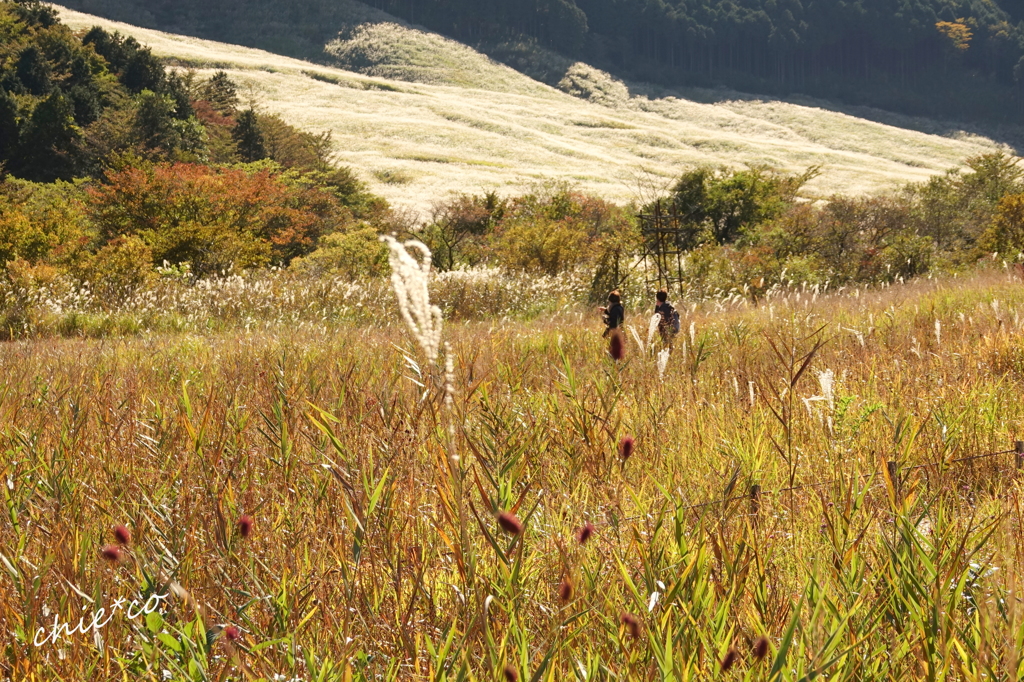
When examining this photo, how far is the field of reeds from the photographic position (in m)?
1.07

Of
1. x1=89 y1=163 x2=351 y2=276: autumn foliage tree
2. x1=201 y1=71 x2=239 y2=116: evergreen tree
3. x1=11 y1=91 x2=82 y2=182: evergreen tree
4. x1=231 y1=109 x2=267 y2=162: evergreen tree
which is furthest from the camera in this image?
x1=201 y1=71 x2=239 y2=116: evergreen tree

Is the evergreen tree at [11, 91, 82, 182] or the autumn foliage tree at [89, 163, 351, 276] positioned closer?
the autumn foliage tree at [89, 163, 351, 276]

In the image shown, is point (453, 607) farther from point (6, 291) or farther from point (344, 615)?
point (6, 291)

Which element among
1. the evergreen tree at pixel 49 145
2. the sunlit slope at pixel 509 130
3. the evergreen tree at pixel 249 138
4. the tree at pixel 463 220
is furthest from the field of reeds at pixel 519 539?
the evergreen tree at pixel 49 145

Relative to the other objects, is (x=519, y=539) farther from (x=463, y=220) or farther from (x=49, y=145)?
(x=49, y=145)

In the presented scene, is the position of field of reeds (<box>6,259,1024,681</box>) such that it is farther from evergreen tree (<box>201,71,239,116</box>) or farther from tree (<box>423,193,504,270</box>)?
evergreen tree (<box>201,71,239,116</box>)

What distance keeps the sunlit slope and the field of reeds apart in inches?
1355

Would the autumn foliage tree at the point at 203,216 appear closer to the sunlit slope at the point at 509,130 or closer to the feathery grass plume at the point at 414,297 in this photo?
the sunlit slope at the point at 509,130

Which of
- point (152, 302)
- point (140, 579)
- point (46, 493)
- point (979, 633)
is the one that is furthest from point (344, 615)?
point (152, 302)

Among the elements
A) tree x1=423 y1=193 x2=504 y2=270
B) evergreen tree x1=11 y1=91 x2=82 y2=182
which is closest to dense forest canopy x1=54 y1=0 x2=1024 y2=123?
evergreen tree x1=11 y1=91 x2=82 y2=182

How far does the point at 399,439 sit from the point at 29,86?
44.5 meters

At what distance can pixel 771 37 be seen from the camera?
134 metres

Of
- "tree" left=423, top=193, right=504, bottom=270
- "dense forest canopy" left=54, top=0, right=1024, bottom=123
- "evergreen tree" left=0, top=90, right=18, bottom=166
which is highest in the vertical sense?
"dense forest canopy" left=54, top=0, right=1024, bottom=123

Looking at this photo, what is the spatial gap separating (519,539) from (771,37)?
502 ft
